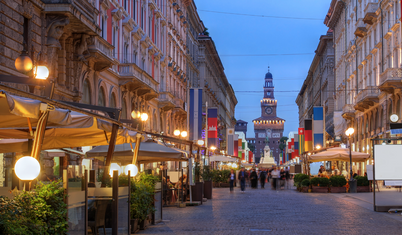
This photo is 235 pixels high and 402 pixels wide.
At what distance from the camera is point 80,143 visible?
14.9 m

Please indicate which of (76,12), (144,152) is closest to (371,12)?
(76,12)

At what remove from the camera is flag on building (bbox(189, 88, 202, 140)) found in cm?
3944

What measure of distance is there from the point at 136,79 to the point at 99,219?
973 inches

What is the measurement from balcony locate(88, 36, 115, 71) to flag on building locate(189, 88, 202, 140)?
10.1 metres

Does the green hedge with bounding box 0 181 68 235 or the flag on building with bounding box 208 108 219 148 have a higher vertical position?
the flag on building with bounding box 208 108 219 148

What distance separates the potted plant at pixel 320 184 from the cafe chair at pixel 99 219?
24.5m

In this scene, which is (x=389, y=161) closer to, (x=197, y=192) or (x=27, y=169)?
(x=197, y=192)

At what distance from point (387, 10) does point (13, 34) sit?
31.3 meters

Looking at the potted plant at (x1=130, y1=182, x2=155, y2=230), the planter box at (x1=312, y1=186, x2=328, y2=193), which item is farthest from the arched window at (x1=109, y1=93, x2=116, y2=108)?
the potted plant at (x1=130, y1=182, x2=155, y2=230)

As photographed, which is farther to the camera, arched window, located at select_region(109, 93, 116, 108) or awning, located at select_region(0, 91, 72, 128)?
arched window, located at select_region(109, 93, 116, 108)

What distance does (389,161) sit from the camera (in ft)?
61.5

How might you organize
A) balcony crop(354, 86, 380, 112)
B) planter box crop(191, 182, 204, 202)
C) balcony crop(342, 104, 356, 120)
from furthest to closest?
balcony crop(342, 104, 356, 120)
balcony crop(354, 86, 380, 112)
planter box crop(191, 182, 204, 202)

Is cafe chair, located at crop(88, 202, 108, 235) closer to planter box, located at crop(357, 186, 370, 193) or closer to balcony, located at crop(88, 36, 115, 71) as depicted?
balcony, located at crop(88, 36, 115, 71)

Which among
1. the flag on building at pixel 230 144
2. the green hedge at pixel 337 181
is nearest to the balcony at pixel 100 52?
the green hedge at pixel 337 181
